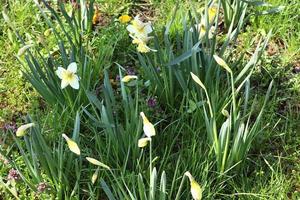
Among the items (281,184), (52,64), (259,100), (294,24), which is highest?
(52,64)

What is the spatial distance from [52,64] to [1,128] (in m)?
0.41

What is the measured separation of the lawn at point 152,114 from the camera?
2.22 metres

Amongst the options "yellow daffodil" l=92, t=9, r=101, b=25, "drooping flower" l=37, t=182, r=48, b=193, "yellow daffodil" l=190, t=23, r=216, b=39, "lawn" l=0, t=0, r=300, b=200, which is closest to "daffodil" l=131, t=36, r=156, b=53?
"lawn" l=0, t=0, r=300, b=200

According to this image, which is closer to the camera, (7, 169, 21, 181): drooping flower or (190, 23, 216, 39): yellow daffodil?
(7, 169, 21, 181): drooping flower

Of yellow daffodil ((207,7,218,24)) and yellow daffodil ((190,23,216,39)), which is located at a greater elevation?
yellow daffodil ((207,7,218,24))

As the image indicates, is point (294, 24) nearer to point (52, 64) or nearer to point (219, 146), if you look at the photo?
point (219, 146)

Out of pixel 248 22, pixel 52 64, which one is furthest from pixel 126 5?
pixel 52 64

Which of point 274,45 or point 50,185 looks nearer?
point 50,185

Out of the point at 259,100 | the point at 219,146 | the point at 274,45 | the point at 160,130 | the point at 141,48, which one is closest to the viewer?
the point at 219,146

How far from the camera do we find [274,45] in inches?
121

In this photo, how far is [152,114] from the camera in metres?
2.58

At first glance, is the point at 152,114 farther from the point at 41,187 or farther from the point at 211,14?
the point at 41,187

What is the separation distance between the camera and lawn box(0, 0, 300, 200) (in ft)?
7.28

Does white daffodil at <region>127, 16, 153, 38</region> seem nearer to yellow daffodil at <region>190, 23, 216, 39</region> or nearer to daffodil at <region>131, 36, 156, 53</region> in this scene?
daffodil at <region>131, 36, 156, 53</region>
